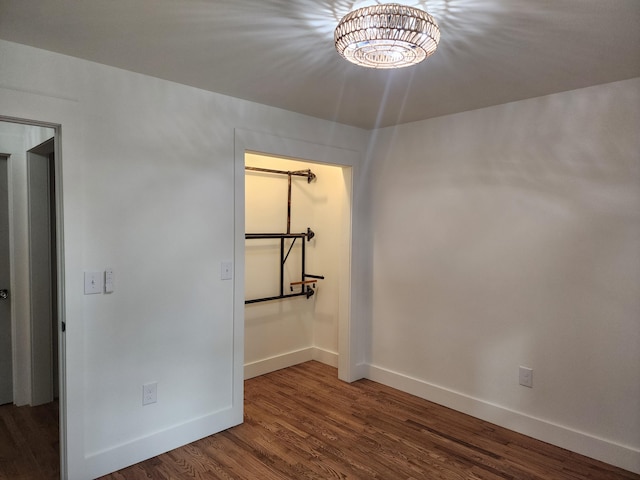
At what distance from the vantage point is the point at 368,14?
1.55 m

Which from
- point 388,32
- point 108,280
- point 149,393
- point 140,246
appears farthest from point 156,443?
point 388,32

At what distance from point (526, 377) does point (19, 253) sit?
377 centimetres

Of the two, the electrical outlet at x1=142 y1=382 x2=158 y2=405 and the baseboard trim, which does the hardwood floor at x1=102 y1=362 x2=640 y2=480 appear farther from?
the electrical outlet at x1=142 y1=382 x2=158 y2=405

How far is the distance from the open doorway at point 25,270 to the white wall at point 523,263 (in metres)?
2.70

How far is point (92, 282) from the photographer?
225cm

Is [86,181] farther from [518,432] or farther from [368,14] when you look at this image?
[518,432]

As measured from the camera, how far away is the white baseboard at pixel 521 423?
2459mm

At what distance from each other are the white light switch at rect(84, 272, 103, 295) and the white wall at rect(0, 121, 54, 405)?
54.5 inches

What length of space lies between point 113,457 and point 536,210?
9.71ft

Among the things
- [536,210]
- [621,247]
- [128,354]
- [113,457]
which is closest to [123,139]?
[128,354]

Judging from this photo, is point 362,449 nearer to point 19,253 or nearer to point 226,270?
point 226,270

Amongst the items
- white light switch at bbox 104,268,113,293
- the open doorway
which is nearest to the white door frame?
white light switch at bbox 104,268,113,293

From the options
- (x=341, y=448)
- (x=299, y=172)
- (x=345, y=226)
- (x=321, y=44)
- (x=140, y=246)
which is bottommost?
(x=341, y=448)

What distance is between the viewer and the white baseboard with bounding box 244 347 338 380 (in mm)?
3857
